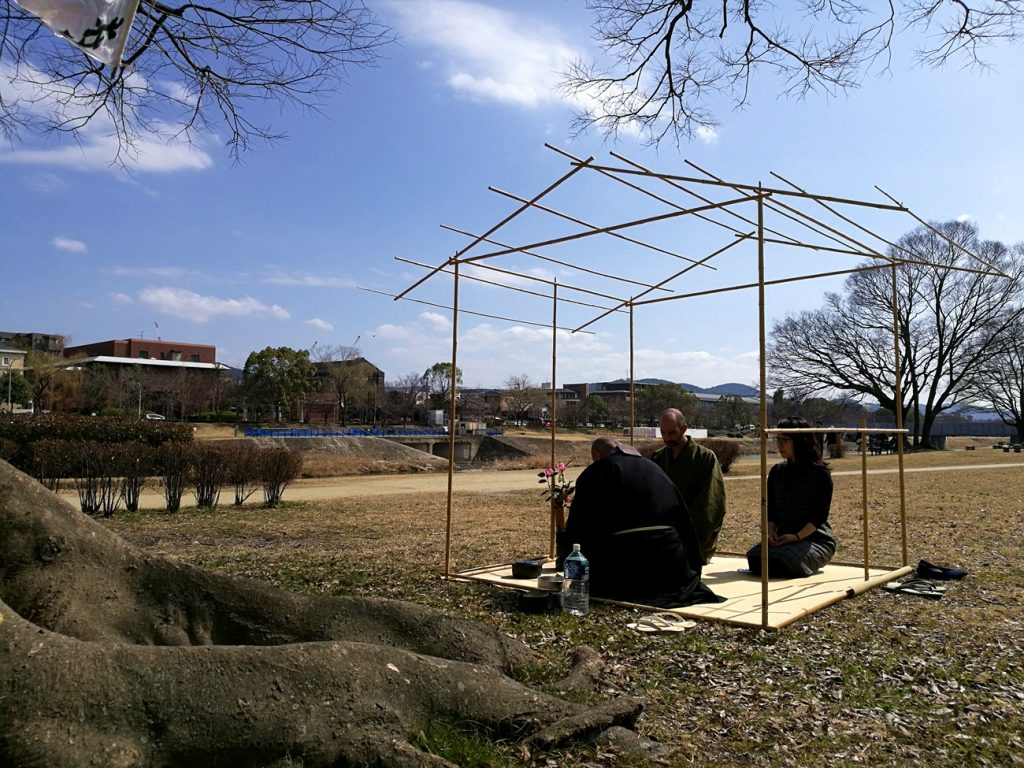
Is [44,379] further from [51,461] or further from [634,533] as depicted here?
[634,533]

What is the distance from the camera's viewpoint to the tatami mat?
5965mm

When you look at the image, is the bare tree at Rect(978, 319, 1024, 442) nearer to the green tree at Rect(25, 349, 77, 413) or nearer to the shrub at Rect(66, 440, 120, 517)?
the shrub at Rect(66, 440, 120, 517)

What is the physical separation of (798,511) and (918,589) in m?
1.24

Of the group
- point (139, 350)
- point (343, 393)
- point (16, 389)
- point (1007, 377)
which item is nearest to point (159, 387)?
point (16, 389)

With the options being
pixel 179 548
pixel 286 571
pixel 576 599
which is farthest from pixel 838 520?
pixel 179 548

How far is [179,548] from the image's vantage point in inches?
376

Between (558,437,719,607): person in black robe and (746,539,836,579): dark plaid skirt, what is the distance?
1.14 meters

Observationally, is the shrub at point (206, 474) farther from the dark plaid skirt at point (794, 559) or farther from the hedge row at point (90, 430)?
the dark plaid skirt at point (794, 559)

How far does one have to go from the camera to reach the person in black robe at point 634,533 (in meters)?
6.47

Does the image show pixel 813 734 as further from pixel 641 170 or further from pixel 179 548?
pixel 179 548

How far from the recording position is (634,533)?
21.2 ft

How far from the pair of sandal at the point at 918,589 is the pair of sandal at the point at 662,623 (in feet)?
7.71

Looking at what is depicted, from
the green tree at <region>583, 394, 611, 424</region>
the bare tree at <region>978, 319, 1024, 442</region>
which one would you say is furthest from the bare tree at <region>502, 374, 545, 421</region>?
the bare tree at <region>978, 319, 1024, 442</region>

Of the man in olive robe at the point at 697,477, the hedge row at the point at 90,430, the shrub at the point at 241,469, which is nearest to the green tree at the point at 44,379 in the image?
the hedge row at the point at 90,430
